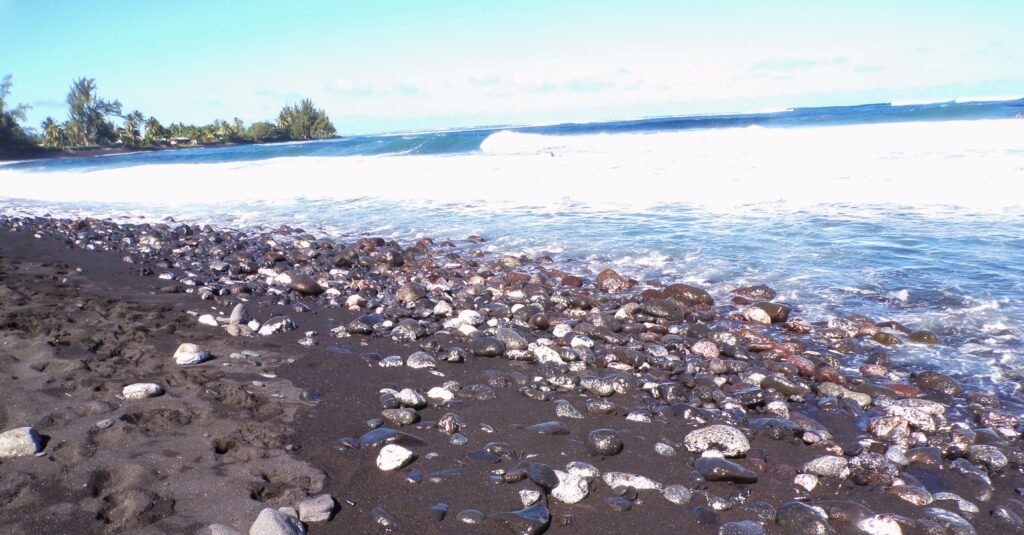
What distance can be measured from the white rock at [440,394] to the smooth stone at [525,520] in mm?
1248

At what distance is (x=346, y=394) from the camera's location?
3.78m

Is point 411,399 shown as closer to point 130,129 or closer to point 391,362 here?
point 391,362

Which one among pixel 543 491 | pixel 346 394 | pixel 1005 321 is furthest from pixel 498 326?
pixel 1005 321

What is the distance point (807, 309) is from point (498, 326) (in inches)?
121

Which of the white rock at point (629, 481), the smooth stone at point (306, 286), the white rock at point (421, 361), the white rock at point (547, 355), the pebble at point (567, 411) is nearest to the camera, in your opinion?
the white rock at point (629, 481)

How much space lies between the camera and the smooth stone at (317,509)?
8.05ft

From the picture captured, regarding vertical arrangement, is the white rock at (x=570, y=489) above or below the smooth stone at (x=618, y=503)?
above

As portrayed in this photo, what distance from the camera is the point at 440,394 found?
375 centimetres

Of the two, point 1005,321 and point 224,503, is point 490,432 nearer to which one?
point 224,503

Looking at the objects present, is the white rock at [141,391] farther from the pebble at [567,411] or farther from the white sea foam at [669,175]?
the white sea foam at [669,175]

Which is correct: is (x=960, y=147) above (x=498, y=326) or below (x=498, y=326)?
above

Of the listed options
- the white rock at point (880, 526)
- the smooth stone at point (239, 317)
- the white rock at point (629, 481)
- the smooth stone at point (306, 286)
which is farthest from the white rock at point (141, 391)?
the white rock at point (880, 526)

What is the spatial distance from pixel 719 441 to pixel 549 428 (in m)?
0.95

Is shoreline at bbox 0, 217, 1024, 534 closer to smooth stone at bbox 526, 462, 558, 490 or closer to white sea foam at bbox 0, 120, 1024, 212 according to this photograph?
smooth stone at bbox 526, 462, 558, 490
